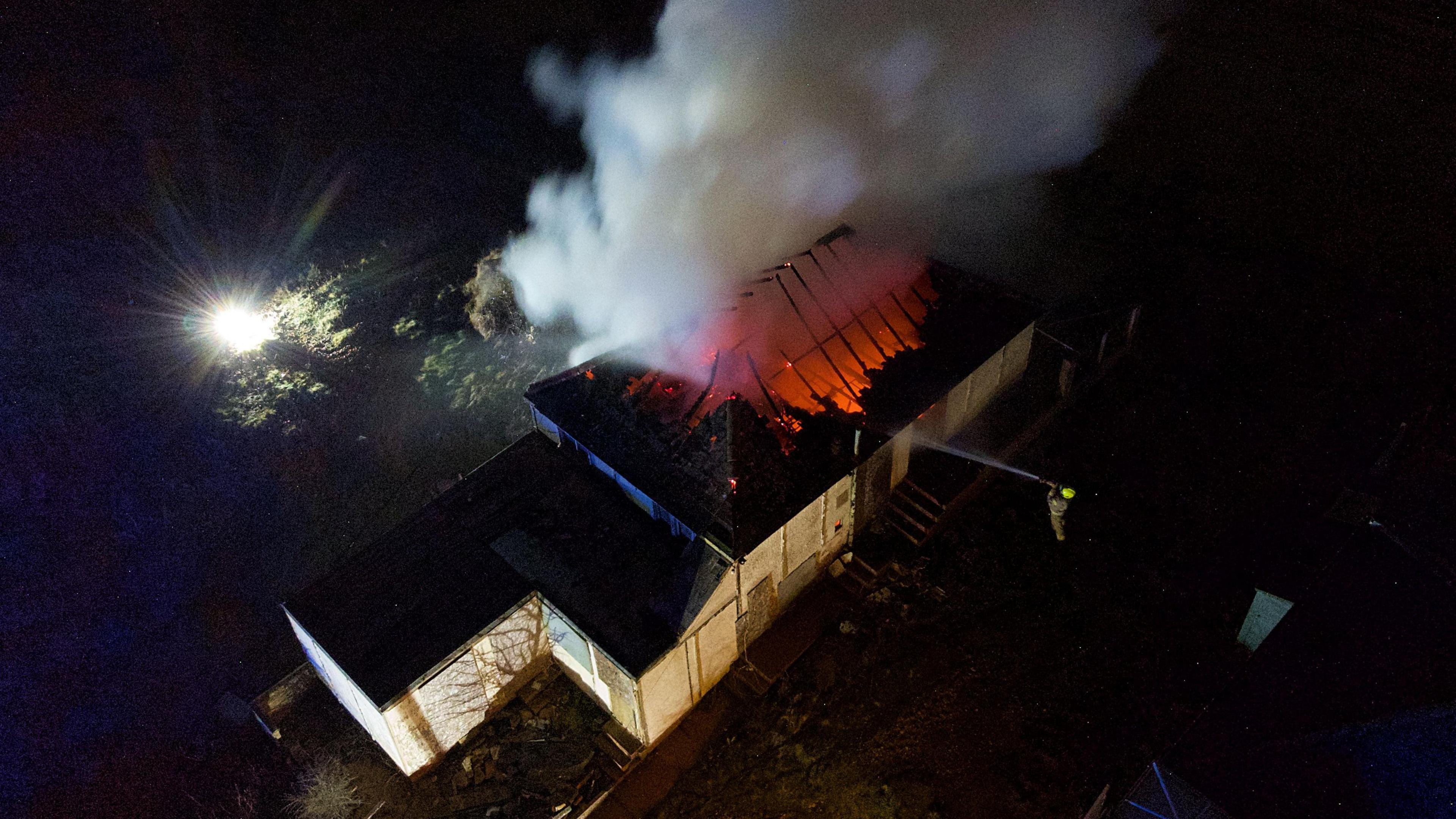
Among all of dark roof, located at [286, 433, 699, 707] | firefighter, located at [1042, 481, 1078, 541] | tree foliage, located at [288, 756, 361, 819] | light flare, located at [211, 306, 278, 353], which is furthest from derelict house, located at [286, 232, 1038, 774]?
light flare, located at [211, 306, 278, 353]

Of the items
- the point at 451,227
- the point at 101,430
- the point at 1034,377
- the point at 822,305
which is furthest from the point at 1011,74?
the point at 101,430

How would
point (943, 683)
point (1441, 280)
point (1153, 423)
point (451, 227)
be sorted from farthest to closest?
1. point (451, 227)
2. point (1441, 280)
3. point (1153, 423)
4. point (943, 683)

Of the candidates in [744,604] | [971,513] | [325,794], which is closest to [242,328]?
[325,794]

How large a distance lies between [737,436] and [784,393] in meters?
1.75

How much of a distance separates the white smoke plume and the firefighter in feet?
23.8

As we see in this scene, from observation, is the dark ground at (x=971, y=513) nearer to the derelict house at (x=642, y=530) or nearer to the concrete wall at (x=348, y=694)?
the concrete wall at (x=348, y=694)

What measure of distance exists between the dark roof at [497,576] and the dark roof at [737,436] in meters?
0.84

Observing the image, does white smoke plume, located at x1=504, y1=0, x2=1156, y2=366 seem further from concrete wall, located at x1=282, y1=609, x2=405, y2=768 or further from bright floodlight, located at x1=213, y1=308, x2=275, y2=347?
concrete wall, located at x1=282, y1=609, x2=405, y2=768

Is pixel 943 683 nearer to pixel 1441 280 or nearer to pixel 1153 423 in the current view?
pixel 1153 423

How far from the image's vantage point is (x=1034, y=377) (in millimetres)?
20828

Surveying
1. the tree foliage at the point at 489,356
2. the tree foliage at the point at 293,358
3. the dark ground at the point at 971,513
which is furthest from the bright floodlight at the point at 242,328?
the tree foliage at the point at 489,356

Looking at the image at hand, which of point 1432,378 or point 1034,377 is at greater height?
point 1034,377

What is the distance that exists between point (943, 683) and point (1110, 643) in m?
3.40

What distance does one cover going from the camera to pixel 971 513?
18.4m
